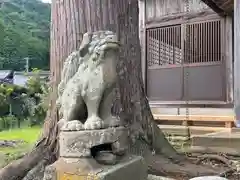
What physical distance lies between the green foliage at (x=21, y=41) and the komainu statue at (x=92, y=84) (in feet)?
95.2

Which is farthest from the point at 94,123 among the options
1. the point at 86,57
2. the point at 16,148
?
the point at 16,148

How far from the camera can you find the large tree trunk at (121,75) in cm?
430

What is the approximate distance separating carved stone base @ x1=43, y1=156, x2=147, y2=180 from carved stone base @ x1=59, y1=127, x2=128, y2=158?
60 millimetres

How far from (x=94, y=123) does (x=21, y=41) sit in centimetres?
3116

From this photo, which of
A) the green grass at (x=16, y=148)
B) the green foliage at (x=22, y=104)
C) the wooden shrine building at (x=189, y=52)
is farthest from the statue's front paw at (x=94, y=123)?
the green foliage at (x=22, y=104)

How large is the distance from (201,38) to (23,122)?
443 inches

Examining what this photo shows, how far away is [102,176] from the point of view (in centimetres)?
271

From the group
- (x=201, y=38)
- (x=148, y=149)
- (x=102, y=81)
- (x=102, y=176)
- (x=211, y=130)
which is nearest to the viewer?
(x=102, y=176)

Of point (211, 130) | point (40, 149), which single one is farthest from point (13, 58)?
point (40, 149)

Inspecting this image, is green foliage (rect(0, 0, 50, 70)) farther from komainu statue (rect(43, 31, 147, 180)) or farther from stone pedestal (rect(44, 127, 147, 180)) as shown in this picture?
stone pedestal (rect(44, 127, 147, 180))

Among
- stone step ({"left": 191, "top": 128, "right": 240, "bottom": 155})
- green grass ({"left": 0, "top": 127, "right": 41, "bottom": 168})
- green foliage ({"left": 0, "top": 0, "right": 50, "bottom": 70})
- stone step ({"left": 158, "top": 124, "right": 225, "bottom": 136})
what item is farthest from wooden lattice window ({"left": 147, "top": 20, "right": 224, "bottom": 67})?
green foliage ({"left": 0, "top": 0, "right": 50, "bottom": 70})

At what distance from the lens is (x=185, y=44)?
387 inches

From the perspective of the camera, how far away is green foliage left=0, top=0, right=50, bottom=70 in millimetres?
31688

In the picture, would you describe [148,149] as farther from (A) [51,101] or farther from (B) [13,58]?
(B) [13,58]
